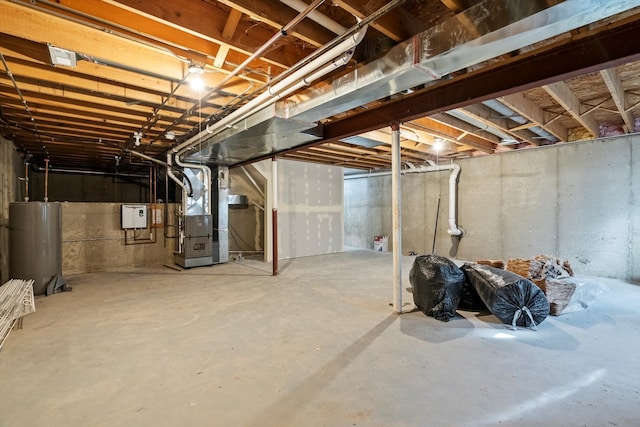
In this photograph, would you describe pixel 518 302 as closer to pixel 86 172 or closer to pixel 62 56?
pixel 62 56

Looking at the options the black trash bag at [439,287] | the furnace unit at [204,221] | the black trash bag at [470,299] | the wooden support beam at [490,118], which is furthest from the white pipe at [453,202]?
the furnace unit at [204,221]

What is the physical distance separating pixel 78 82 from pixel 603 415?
4540mm

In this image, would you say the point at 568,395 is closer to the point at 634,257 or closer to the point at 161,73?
the point at 161,73

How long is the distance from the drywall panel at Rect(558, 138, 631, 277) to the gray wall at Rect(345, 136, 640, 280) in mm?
11

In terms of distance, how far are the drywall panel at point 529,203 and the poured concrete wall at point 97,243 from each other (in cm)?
679

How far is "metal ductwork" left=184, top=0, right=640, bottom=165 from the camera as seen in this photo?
1.40m

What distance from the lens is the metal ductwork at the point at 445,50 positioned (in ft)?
4.58

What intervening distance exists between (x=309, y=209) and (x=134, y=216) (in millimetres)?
3646

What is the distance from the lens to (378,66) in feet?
6.79

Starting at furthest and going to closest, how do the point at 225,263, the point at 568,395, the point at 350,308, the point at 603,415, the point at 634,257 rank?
the point at 225,263 → the point at 634,257 → the point at 350,308 → the point at 568,395 → the point at 603,415

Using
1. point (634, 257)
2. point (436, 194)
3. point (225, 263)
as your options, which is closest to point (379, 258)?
point (436, 194)

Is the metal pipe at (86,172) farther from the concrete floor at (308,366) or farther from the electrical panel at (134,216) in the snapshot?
the concrete floor at (308,366)

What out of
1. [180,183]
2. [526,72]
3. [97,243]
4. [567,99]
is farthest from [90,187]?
[567,99]

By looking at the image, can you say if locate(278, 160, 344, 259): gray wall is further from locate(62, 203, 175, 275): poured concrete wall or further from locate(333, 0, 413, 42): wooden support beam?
locate(333, 0, 413, 42): wooden support beam
